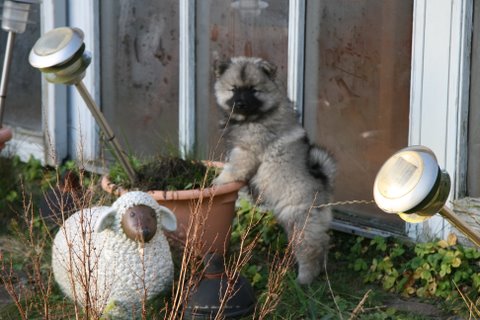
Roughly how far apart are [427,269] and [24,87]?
3.93m

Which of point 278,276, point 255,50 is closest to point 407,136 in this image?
point 255,50

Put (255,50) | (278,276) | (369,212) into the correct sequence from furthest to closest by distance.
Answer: (255,50) → (369,212) → (278,276)

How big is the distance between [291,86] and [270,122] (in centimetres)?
63

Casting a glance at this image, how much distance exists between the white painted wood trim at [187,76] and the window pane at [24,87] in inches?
61.4

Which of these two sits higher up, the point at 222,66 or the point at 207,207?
the point at 222,66

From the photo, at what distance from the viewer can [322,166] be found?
4.48 m

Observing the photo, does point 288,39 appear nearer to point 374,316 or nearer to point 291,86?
point 291,86

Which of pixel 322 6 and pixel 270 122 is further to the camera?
pixel 322 6

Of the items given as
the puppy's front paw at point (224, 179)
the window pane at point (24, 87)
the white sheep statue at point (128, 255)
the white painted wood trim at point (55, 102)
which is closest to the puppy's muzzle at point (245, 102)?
the puppy's front paw at point (224, 179)

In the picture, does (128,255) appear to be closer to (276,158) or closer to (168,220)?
(168,220)

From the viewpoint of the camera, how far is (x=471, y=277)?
417 cm

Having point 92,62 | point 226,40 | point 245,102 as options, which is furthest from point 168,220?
point 92,62

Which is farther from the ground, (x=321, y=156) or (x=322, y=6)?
(x=322, y=6)

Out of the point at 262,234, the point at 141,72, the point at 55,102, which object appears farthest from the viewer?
the point at 55,102
